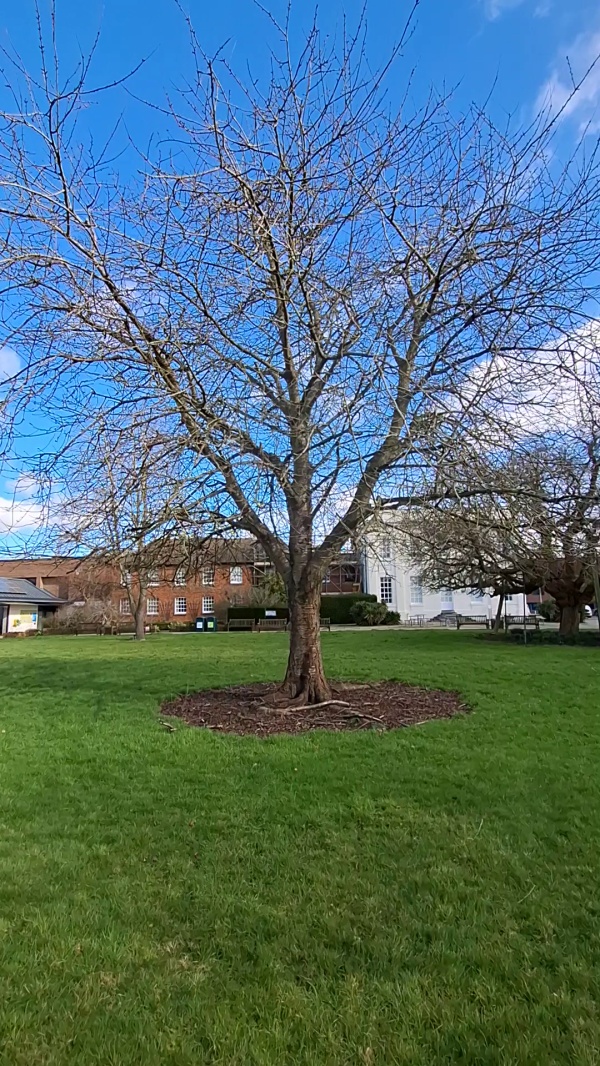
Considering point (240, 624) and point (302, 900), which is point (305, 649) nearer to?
point (302, 900)

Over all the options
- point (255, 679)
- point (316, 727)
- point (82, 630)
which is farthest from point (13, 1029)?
point (82, 630)

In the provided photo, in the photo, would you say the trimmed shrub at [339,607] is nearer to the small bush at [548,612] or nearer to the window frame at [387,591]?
the window frame at [387,591]

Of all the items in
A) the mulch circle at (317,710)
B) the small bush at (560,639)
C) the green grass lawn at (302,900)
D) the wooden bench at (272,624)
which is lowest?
the green grass lawn at (302,900)

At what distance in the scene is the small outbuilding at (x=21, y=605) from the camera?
39938 mm

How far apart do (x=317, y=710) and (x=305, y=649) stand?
3.02ft

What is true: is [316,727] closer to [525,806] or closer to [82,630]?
[525,806]

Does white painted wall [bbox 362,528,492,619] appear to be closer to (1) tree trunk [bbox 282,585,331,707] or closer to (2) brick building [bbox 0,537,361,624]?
(2) brick building [bbox 0,537,361,624]

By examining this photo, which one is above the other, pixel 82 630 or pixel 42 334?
pixel 42 334

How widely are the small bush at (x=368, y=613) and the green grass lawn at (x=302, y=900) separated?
30922 mm

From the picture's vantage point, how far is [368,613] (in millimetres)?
37875

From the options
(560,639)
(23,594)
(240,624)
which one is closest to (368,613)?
(240,624)

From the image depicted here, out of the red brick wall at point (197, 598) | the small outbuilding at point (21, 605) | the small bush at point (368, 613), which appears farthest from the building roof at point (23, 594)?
the small bush at point (368, 613)

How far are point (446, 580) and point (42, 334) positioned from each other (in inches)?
815

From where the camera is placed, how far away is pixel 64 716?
878 centimetres
